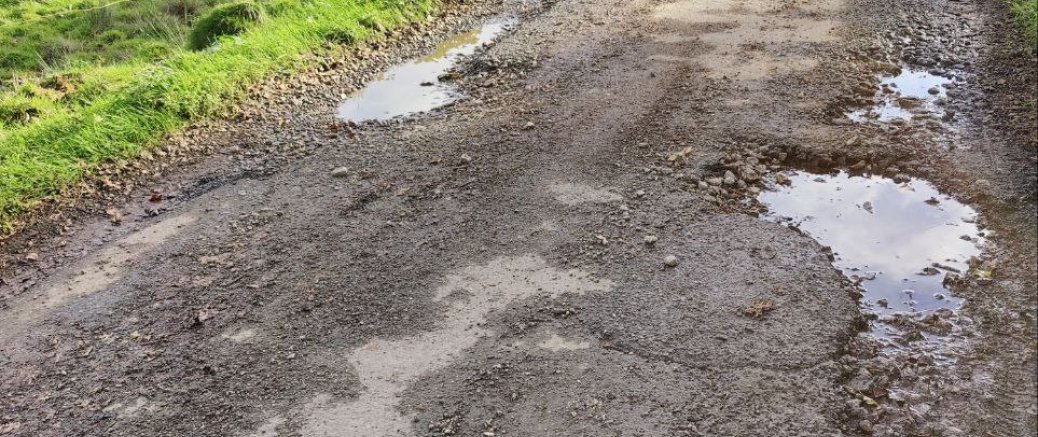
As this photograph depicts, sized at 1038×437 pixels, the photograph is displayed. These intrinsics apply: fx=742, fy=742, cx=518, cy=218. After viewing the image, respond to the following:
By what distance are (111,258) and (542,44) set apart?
15.0 ft

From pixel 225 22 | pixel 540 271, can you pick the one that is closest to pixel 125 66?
pixel 225 22

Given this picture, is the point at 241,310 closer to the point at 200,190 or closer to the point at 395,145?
the point at 200,190

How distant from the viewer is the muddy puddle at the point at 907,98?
18.9 ft

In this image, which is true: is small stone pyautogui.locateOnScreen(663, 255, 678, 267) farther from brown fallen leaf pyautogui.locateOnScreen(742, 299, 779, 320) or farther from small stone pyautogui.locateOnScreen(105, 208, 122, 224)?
small stone pyautogui.locateOnScreen(105, 208, 122, 224)

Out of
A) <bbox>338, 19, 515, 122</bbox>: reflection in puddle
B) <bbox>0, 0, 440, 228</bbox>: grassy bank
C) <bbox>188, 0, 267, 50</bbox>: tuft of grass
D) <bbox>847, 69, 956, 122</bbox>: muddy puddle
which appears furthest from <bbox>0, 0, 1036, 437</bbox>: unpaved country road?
<bbox>188, 0, 267, 50</bbox>: tuft of grass

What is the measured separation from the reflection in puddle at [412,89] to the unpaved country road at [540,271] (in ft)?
0.82

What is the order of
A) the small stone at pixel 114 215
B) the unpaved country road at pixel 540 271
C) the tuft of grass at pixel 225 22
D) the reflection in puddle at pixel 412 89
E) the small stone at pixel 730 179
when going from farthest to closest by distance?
the tuft of grass at pixel 225 22
the reflection in puddle at pixel 412 89
the small stone at pixel 114 215
the small stone at pixel 730 179
the unpaved country road at pixel 540 271

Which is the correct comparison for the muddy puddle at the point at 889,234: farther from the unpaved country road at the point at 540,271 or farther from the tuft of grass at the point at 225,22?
the tuft of grass at the point at 225,22

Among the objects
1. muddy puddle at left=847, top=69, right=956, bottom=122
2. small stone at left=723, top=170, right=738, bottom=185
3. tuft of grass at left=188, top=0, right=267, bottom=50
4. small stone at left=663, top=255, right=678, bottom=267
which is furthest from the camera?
tuft of grass at left=188, top=0, right=267, bottom=50

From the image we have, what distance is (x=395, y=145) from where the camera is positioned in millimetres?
6137

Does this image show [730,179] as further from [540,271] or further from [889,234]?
[540,271]

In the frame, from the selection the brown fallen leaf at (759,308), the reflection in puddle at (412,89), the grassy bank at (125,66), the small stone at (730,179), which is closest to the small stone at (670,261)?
the brown fallen leaf at (759,308)

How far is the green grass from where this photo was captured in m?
6.21

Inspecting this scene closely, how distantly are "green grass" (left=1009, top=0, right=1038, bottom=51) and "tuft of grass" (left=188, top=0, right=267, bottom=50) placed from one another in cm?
740
